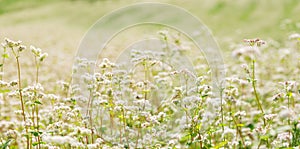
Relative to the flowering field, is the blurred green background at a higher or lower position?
higher

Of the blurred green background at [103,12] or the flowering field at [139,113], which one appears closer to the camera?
the flowering field at [139,113]

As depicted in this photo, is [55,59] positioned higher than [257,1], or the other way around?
[257,1]

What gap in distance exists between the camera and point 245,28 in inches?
952

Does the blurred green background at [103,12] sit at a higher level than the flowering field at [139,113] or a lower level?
higher

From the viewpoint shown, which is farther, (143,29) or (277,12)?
(143,29)

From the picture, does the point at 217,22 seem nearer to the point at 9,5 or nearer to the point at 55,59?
the point at 55,59

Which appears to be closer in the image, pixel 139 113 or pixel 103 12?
pixel 139 113

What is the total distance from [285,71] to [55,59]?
874cm

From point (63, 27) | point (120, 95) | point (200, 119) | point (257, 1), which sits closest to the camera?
point (200, 119)

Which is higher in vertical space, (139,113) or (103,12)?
(103,12)

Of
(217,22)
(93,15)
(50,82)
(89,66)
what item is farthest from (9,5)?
(89,66)

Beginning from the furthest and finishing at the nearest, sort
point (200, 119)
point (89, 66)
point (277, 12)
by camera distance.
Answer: point (277, 12) → point (89, 66) → point (200, 119)

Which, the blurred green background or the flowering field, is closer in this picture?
the flowering field

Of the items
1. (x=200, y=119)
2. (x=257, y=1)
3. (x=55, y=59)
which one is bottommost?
(x=200, y=119)
